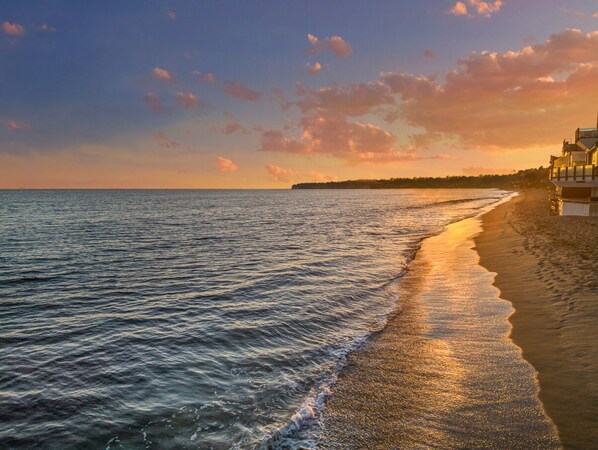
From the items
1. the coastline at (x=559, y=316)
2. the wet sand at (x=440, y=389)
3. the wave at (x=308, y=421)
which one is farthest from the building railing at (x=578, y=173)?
the wave at (x=308, y=421)

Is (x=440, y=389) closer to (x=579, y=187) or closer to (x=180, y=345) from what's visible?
(x=180, y=345)

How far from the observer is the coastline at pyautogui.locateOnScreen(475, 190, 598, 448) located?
795 centimetres

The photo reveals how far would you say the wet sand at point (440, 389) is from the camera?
740 centimetres

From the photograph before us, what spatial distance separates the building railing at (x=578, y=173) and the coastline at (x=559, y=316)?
15.5 m

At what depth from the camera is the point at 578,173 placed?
4306 centimetres

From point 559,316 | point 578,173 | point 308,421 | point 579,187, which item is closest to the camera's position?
point 308,421

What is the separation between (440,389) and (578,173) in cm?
4368

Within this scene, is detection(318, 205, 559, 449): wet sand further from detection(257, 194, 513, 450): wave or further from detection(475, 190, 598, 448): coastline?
detection(475, 190, 598, 448): coastline

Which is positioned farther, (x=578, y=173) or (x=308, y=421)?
(x=578, y=173)

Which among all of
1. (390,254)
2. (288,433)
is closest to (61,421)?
(288,433)

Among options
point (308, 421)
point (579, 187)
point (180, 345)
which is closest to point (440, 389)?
point (308, 421)

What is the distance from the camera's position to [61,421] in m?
8.70

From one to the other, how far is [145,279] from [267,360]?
14.0 metres

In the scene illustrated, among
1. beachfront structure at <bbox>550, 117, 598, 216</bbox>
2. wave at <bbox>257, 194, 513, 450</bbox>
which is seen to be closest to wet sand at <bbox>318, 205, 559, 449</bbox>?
wave at <bbox>257, 194, 513, 450</bbox>
